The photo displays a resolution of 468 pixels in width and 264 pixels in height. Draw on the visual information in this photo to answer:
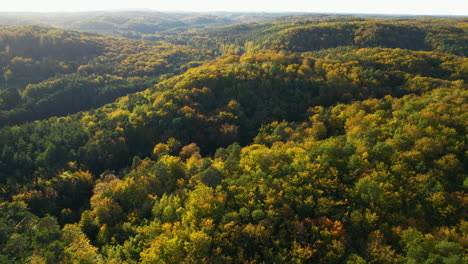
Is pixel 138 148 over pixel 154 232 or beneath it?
beneath

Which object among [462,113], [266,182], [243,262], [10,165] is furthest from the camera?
[10,165]

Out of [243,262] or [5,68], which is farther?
[5,68]

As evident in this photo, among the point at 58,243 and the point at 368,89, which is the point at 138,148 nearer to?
the point at 58,243

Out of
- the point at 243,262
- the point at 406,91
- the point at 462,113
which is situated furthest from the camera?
the point at 406,91

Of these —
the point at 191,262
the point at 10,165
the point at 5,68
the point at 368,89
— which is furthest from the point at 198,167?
the point at 5,68

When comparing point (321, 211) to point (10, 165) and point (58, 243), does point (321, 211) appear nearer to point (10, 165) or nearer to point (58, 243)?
point (58, 243)

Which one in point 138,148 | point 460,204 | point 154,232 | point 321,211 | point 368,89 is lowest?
point 138,148

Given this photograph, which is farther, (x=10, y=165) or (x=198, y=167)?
(x=10, y=165)

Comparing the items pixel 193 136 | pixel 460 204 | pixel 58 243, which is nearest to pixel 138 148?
pixel 193 136

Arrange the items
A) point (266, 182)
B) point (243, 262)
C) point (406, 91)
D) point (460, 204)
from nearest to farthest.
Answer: point (243, 262) → point (460, 204) → point (266, 182) → point (406, 91)
